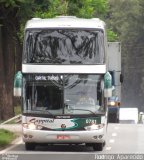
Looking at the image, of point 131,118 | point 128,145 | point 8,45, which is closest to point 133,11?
point 131,118

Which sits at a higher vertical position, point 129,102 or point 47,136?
point 47,136

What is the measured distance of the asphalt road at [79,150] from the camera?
66.0ft

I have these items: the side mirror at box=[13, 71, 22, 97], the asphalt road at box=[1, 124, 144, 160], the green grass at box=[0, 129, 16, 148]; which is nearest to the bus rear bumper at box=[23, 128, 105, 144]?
the asphalt road at box=[1, 124, 144, 160]

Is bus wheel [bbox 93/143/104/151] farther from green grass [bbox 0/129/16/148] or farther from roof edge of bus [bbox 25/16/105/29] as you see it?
roof edge of bus [bbox 25/16/105/29]

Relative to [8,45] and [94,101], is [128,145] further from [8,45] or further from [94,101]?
[8,45]

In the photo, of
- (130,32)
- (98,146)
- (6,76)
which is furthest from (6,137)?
(130,32)

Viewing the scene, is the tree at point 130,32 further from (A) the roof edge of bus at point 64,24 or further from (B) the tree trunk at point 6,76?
(A) the roof edge of bus at point 64,24

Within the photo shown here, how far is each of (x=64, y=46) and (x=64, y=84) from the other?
53.2 inches

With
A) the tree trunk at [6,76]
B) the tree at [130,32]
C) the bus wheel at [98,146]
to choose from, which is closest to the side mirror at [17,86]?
the bus wheel at [98,146]

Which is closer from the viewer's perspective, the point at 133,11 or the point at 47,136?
the point at 47,136

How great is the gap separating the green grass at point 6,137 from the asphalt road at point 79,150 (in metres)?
0.33

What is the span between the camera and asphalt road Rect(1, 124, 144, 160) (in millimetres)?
20125

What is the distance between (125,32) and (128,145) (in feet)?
223

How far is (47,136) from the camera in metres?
21.4
